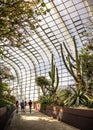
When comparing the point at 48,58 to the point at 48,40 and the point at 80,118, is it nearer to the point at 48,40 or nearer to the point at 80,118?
the point at 48,40

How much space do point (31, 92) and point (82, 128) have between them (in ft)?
150

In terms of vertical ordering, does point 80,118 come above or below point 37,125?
above

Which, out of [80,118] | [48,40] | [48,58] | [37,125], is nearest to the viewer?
[80,118]

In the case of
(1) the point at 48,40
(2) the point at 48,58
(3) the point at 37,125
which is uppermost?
(1) the point at 48,40

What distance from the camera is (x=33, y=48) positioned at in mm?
Result: 43344

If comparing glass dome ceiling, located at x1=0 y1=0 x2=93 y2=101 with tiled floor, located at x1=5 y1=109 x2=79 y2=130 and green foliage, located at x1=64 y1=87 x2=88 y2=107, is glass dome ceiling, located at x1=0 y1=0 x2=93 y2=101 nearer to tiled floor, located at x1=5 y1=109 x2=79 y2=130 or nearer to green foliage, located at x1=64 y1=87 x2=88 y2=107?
green foliage, located at x1=64 y1=87 x2=88 y2=107

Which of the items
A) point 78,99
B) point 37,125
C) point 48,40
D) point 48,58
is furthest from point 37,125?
point 48,58

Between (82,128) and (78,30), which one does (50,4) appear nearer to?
(78,30)

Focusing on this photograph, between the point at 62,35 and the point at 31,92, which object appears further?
the point at 31,92

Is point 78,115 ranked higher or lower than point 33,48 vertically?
lower

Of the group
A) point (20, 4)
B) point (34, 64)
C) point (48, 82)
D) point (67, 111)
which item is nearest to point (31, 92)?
point (34, 64)

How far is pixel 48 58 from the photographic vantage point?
50188 millimetres

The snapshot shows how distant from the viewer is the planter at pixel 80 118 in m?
11.8

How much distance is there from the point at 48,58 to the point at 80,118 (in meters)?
37.4
